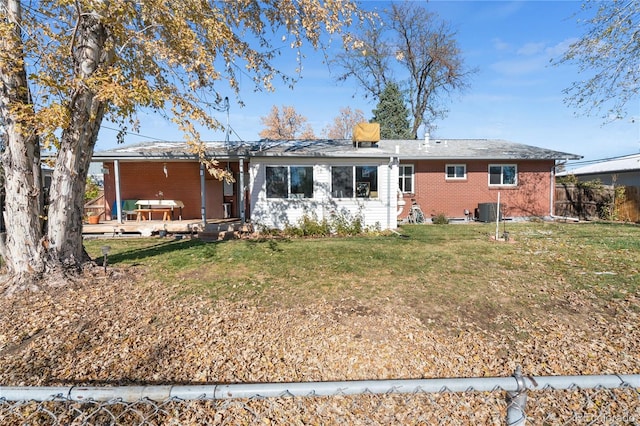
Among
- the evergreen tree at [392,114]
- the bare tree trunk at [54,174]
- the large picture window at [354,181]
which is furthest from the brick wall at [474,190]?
the evergreen tree at [392,114]

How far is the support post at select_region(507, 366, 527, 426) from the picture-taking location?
53.6 inches

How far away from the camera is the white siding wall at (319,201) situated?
37.7 ft

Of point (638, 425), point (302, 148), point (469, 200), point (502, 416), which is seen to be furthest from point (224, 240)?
point (469, 200)

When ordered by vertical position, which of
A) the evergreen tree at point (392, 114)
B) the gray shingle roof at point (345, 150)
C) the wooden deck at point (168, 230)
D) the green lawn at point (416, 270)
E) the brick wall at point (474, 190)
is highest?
the evergreen tree at point (392, 114)

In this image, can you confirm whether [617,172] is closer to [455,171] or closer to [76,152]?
[455,171]

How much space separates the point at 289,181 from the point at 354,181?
238cm

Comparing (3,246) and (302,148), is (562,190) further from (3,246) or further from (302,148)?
(3,246)

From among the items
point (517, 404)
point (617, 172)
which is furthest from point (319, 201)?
point (617, 172)

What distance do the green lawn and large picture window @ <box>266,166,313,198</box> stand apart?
2.02 metres

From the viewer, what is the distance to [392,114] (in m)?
28.4

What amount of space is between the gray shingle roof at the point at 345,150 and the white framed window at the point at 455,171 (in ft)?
2.04

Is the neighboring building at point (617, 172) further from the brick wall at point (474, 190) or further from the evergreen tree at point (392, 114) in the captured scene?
the evergreen tree at point (392, 114)

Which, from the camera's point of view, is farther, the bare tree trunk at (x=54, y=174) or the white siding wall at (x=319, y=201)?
the white siding wall at (x=319, y=201)

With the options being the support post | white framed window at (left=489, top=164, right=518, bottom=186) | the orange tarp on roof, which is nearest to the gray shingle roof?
the orange tarp on roof
